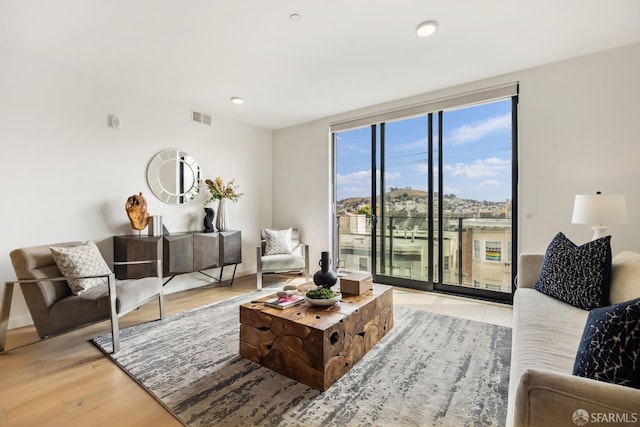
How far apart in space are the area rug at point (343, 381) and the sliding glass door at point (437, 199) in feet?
3.60

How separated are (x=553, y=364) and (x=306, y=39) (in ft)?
8.64

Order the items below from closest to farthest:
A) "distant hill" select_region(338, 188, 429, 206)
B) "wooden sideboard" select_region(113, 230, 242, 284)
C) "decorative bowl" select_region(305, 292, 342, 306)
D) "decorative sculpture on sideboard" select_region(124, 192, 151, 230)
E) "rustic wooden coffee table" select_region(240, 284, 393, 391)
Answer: "rustic wooden coffee table" select_region(240, 284, 393, 391), "decorative bowl" select_region(305, 292, 342, 306), "wooden sideboard" select_region(113, 230, 242, 284), "decorative sculpture on sideboard" select_region(124, 192, 151, 230), "distant hill" select_region(338, 188, 429, 206)

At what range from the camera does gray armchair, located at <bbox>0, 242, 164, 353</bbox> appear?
2.10m

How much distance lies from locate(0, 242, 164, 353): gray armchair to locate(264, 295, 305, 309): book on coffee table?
1141 millimetres

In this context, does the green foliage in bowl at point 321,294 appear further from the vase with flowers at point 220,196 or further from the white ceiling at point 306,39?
the vase with flowers at point 220,196

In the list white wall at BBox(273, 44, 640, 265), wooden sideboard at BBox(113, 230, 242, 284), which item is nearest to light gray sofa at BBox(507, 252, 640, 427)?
white wall at BBox(273, 44, 640, 265)

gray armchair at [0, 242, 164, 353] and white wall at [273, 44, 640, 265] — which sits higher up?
white wall at [273, 44, 640, 265]

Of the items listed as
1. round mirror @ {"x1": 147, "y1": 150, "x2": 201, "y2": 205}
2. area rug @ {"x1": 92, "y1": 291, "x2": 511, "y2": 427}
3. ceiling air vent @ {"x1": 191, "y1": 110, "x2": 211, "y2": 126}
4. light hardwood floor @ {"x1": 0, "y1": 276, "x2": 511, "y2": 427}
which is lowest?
light hardwood floor @ {"x1": 0, "y1": 276, "x2": 511, "y2": 427}

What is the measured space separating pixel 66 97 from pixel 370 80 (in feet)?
10.2

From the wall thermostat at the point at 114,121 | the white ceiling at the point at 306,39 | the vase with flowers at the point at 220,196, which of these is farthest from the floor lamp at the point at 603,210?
the wall thermostat at the point at 114,121

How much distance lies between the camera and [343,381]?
181 cm

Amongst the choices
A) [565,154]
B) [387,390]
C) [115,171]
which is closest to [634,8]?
[565,154]

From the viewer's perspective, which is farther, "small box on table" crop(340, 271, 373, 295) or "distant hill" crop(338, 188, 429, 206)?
"distant hill" crop(338, 188, 429, 206)

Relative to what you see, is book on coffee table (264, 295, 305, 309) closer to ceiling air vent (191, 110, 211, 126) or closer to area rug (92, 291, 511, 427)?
area rug (92, 291, 511, 427)
